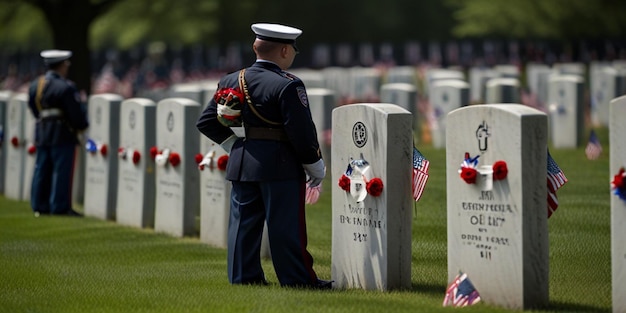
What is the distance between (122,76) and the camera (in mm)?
40656

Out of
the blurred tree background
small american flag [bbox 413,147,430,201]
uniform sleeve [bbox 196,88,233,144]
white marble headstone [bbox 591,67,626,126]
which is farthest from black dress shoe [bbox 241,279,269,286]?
the blurred tree background

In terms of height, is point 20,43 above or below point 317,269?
above

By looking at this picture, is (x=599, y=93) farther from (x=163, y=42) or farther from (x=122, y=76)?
(x=163, y=42)

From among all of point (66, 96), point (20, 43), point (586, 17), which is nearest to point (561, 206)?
point (66, 96)

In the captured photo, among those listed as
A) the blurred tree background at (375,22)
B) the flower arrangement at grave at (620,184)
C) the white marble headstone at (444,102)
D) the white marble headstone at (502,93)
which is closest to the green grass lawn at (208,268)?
the flower arrangement at grave at (620,184)

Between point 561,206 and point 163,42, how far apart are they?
49083 mm

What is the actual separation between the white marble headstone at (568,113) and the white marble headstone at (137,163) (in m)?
7.90

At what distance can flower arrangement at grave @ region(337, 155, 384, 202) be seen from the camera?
25.7 ft

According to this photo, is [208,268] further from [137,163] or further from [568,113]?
[568,113]

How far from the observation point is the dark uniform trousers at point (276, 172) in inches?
311

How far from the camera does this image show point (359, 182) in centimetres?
800

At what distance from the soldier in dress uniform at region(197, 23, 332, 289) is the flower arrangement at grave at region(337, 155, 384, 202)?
17cm

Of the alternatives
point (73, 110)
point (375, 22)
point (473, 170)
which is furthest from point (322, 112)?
point (375, 22)

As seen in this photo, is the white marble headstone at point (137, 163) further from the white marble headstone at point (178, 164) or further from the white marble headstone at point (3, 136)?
the white marble headstone at point (3, 136)
